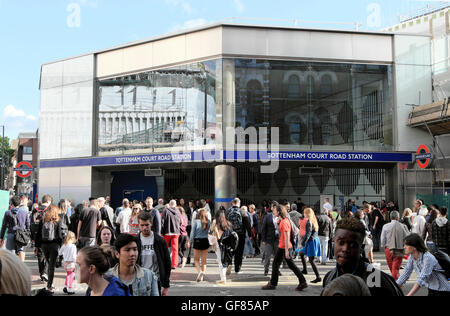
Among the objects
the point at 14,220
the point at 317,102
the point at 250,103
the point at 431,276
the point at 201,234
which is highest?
the point at 317,102

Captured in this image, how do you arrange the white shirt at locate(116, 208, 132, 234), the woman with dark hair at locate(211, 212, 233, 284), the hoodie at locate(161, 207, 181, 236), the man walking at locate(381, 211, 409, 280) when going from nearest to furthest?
the man walking at locate(381, 211, 409, 280) → the woman with dark hair at locate(211, 212, 233, 284) → the hoodie at locate(161, 207, 181, 236) → the white shirt at locate(116, 208, 132, 234)

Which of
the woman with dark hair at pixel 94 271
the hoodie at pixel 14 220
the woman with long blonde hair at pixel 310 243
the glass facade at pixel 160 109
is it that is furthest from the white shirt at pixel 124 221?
the woman with dark hair at pixel 94 271

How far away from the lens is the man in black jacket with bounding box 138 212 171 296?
5.81 metres

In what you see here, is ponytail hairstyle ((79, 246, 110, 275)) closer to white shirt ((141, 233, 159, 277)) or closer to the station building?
white shirt ((141, 233, 159, 277))

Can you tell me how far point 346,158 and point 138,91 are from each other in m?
11.3

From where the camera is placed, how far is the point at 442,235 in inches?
420

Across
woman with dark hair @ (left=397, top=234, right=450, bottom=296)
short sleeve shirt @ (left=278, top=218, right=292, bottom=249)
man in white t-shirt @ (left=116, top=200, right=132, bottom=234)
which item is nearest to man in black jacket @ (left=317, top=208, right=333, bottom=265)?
short sleeve shirt @ (left=278, top=218, right=292, bottom=249)

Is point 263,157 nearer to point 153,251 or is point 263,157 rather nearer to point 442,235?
point 442,235

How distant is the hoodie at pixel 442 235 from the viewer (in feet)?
34.9

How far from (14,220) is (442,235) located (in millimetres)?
10407

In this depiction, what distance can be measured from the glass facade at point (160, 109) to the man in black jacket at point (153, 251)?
16.2 meters

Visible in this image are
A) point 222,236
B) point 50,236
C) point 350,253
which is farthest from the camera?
point 222,236

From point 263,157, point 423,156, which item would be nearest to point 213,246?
point 263,157

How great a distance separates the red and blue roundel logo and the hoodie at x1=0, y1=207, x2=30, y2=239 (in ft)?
60.4
